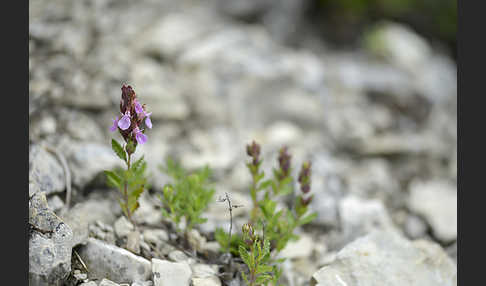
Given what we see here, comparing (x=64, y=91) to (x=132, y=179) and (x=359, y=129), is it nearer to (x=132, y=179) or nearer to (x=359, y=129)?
(x=132, y=179)

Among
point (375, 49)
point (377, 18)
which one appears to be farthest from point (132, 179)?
point (377, 18)

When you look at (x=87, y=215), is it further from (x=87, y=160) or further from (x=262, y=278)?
(x=262, y=278)

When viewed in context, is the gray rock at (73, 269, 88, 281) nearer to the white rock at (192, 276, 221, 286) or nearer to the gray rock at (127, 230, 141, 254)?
the gray rock at (127, 230, 141, 254)

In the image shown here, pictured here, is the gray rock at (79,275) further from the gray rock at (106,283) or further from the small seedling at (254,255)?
the small seedling at (254,255)

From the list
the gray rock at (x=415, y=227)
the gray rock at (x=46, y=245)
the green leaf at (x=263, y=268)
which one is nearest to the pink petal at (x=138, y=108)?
the gray rock at (x=46, y=245)

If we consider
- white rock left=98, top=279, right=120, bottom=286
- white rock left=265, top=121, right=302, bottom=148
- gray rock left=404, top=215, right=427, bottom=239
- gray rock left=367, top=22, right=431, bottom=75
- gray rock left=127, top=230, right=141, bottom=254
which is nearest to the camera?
white rock left=98, top=279, right=120, bottom=286

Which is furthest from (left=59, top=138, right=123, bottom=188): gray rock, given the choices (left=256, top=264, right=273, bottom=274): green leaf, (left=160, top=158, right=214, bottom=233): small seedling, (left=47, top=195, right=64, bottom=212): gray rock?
(left=256, top=264, right=273, bottom=274): green leaf
